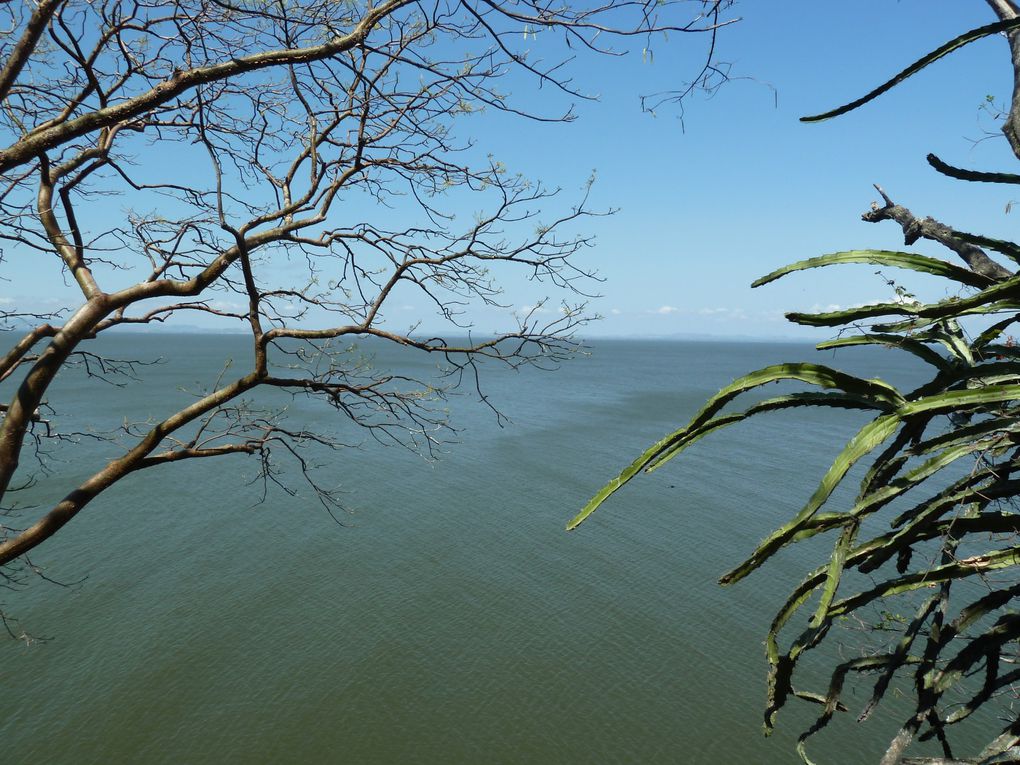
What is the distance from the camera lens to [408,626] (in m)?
14.6

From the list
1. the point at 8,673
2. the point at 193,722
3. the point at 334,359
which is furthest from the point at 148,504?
the point at 334,359

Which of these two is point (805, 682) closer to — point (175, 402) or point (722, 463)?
point (722, 463)

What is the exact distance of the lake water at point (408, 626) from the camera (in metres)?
11.3

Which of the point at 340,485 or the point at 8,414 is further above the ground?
the point at 8,414

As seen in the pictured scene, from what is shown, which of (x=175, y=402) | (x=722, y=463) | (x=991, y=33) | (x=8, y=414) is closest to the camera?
(x=991, y=33)

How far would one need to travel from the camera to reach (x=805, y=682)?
40.8 ft

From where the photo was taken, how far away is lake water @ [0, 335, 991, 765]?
37.0 ft

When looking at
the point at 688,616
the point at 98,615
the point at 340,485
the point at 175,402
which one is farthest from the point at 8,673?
the point at 175,402

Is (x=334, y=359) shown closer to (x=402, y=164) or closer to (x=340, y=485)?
(x=402, y=164)

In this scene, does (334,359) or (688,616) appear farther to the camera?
(688,616)

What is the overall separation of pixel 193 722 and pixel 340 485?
12.0 metres

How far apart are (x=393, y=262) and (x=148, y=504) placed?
64.7 feet

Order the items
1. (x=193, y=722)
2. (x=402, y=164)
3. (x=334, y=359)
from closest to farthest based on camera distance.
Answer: (x=402, y=164) → (x=334, y=359) → (x=193, y=722)

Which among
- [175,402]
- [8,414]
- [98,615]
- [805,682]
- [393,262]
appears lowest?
[805,682]
